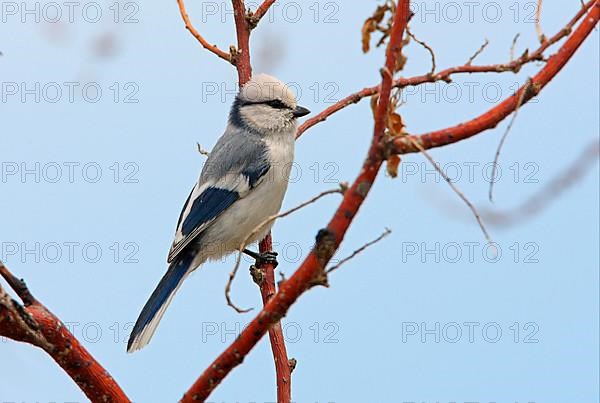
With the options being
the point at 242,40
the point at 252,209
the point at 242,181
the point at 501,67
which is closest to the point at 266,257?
the point at 252,209

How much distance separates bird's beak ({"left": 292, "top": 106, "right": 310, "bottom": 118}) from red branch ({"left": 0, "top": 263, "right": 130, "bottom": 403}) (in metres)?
1.94

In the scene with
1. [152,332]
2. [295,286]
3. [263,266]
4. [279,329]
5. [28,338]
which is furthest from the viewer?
[263,266]

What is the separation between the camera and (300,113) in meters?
3.67

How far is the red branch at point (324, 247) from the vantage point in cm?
156

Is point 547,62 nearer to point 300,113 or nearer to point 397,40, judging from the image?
point 397,40

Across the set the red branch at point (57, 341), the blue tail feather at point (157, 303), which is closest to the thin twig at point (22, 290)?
the red branch at point (57, 341)

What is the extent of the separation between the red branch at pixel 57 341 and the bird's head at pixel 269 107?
187 cm

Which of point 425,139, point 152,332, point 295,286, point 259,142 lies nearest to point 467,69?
point 425,139

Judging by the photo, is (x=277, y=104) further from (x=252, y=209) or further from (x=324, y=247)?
(x=324, y=247)

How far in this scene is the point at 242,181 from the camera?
11.5 feet

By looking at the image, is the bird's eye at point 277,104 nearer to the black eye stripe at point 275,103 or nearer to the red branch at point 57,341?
the black eye stripe at point 275,103

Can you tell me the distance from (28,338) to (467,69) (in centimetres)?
127

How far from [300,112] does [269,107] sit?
0.15m

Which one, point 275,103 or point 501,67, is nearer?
point 501,67
